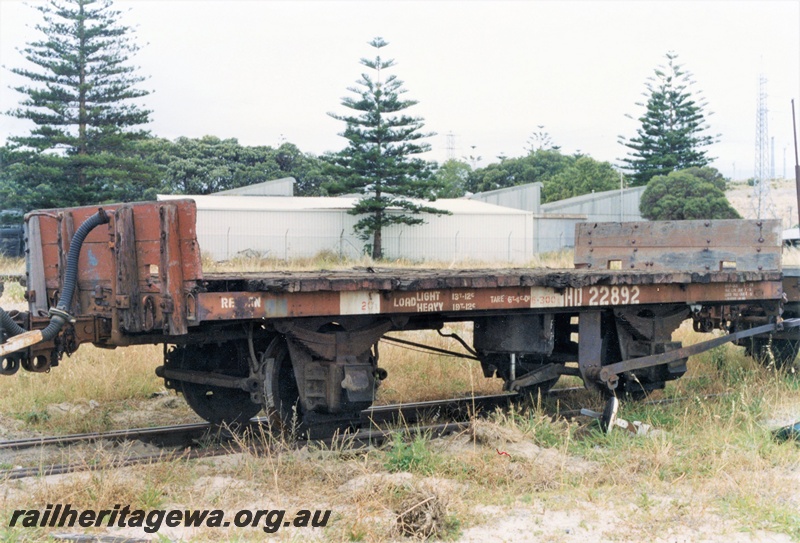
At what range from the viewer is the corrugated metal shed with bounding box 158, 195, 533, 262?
34.7 meters

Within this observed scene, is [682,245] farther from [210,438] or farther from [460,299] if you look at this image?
[210,438]

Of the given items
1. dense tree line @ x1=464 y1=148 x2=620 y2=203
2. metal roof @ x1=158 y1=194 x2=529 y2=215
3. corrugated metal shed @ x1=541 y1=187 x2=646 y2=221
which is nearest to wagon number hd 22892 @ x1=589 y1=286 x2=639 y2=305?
metal roof @ x1=158 y1=194 x2=529 y2=215

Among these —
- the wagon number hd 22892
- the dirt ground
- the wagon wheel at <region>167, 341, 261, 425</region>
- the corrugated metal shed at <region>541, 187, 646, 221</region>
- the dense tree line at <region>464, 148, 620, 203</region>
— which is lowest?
the dirt ground

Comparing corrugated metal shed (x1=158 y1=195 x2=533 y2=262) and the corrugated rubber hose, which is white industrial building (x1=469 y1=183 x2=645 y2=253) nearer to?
corrugated metal shed (x1=158 y1=195 x2=533 y2=262)

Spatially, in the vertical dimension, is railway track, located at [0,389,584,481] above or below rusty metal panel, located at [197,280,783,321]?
below

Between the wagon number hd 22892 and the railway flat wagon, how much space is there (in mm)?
14

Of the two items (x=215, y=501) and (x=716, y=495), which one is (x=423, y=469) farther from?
(x=716, y=495)

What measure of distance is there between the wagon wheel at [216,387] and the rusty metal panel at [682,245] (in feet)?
15.2

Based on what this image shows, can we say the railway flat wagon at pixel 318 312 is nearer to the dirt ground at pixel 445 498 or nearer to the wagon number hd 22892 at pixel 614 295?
the wagon number hd 22892 at pixel 614 295

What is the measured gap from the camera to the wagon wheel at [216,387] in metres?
7.31

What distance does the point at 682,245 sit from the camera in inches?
387

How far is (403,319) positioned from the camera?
6.98 m

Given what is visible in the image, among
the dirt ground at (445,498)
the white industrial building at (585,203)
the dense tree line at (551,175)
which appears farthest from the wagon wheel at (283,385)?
the dense tree line at (551,175)

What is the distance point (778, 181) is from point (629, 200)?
51.9 meters
